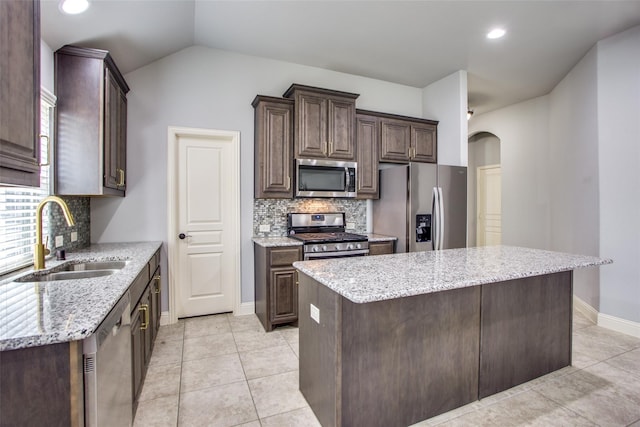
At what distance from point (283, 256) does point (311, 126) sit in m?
1.46

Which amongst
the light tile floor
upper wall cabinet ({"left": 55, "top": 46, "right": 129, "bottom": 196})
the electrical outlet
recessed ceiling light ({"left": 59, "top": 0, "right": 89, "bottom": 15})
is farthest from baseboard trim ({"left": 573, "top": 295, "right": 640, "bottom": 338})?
recessed ceiling light ({"left": 59, "top": 0, "right": 89, "bottom": 15})

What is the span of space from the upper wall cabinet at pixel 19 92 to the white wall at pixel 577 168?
464cm

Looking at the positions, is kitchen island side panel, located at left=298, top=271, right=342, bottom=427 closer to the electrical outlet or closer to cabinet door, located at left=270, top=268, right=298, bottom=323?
the electrical outlet

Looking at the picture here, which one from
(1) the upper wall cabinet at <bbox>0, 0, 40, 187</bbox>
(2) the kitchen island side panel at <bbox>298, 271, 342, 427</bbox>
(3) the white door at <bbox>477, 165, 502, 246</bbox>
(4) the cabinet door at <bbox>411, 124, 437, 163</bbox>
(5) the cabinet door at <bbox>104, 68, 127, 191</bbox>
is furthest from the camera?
(3) the white door at <bbox>477, 165, 502, 246</bbox>

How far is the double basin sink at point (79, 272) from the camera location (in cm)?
187

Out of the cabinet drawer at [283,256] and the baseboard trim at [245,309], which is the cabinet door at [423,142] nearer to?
Result: the cabinet drawer at [283,256]

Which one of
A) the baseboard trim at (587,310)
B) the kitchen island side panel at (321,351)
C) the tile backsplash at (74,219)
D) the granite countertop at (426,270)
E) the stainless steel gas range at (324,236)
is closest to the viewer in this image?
the granite countertop at (426,270)

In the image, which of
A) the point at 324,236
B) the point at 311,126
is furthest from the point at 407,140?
the point at 324,236

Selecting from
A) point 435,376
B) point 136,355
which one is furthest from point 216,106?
point 435,376

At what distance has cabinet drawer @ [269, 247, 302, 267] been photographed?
10.7 ft

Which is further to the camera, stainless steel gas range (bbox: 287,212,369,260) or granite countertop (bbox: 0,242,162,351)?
stainless steel gas range (bbox: 287,212,369,260)

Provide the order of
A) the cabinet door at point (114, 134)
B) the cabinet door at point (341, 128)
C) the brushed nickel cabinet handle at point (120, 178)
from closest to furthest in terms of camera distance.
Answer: the cabinet door at point (114, 134)
the brushed nickel cabinet handle at point (120, 178)
the cabinet door at point (341, 128)

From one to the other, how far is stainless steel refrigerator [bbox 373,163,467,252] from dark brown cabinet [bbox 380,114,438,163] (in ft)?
1.05

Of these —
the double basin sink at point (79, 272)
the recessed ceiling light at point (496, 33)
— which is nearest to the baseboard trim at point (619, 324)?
the recessed ceiling light at point (496, 33)
